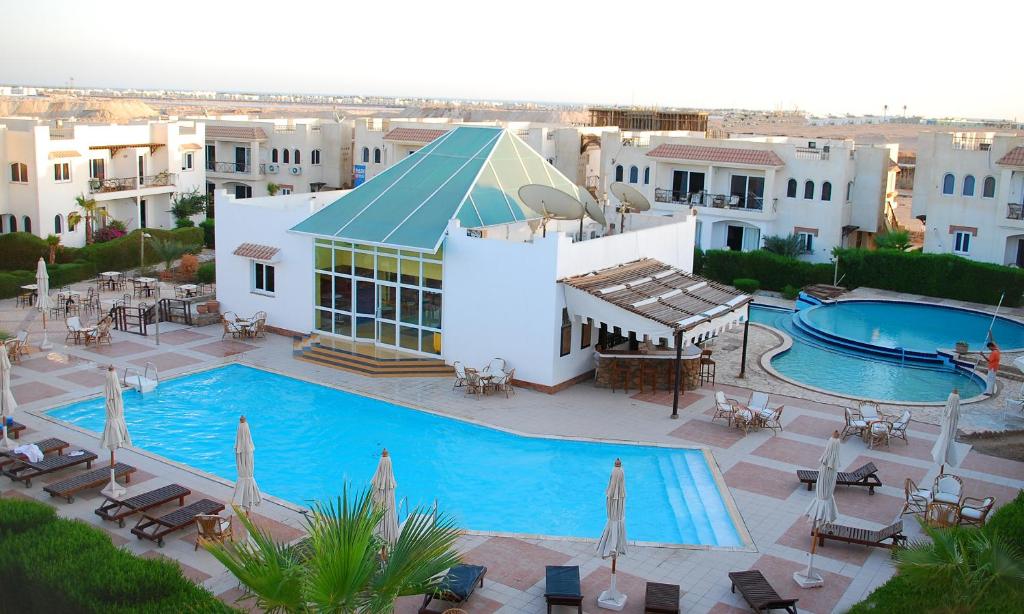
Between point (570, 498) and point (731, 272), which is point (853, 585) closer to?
point (570, 498)

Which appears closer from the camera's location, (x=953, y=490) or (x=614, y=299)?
(x=953, y=490)

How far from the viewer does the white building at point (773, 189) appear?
42.4 meters

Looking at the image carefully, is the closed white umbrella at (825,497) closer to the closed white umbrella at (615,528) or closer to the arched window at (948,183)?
the closed white umbrella at (615,528)

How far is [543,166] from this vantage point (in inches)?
1184

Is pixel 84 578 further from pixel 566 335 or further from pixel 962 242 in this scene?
pixel 962 242

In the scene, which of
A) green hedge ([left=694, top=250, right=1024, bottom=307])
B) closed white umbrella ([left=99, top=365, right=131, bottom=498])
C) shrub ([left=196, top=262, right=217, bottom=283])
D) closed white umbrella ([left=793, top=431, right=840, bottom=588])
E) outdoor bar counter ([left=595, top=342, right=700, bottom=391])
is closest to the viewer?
closed white umbrella ([left=793, top=431, right=840, bottom=588])

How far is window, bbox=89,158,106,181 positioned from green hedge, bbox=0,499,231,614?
35.5m

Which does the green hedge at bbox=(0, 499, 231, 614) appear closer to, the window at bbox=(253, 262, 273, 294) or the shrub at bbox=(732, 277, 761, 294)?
the window at bbox=(253, 262, 273, 294)

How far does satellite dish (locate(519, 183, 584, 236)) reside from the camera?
83.9ft

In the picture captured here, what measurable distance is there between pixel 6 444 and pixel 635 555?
12.9 m

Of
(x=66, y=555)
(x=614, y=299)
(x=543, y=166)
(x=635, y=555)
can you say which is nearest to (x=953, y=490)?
(x=635, y=555)

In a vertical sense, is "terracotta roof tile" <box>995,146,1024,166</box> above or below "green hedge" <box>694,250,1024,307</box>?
above

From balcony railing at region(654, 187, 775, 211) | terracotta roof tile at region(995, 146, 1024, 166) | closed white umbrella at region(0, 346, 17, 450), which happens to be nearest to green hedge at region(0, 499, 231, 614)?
closed white umbrella at region(0, 346, 17, 450)

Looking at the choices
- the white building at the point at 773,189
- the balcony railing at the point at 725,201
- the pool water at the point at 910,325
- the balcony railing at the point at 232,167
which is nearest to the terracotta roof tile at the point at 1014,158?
the white building at the point at 773,189
